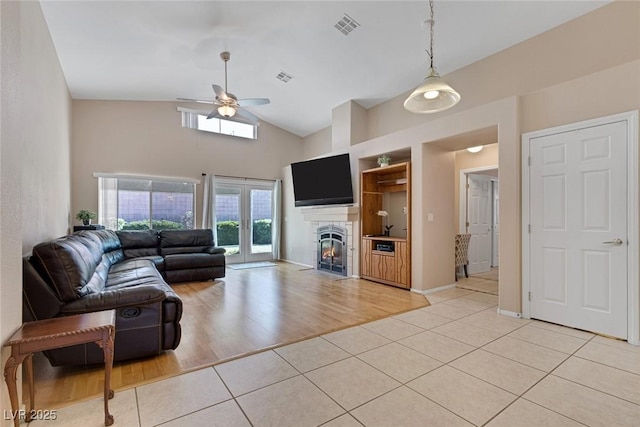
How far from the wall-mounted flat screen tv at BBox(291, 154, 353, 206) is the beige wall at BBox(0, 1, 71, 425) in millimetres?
4148

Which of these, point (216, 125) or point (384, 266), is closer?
point (384, 266)

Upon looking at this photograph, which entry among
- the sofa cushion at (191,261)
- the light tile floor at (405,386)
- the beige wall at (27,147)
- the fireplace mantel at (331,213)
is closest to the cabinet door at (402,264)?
the fireplace mantel at (331,213)

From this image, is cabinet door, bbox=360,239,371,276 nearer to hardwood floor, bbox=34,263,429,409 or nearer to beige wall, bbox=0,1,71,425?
hardwood floor, bbox=34,263,429,409

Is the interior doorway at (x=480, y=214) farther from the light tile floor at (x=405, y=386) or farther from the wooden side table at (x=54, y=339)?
the wooden side table at (x=54, y=339)

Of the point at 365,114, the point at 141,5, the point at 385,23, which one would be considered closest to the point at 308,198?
the point at 365,114

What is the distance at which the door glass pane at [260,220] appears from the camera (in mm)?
7830

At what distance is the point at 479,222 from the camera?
641 cm

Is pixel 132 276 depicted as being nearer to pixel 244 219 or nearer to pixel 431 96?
pixel 431 96

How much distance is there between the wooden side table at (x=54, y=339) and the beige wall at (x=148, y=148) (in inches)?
205

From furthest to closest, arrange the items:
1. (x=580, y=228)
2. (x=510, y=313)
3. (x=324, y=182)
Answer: (x=324, y=182) → (x=510, y=313) → (x=580, y=228)

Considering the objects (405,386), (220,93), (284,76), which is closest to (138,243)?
(220,93)

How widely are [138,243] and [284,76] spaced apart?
4165 millimetres

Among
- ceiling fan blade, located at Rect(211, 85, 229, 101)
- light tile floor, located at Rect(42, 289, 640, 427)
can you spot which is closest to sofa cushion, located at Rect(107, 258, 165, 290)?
light tile floor, located at Rect(42, 289, 640, 427)

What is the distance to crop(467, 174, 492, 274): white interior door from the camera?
623 centimetres
